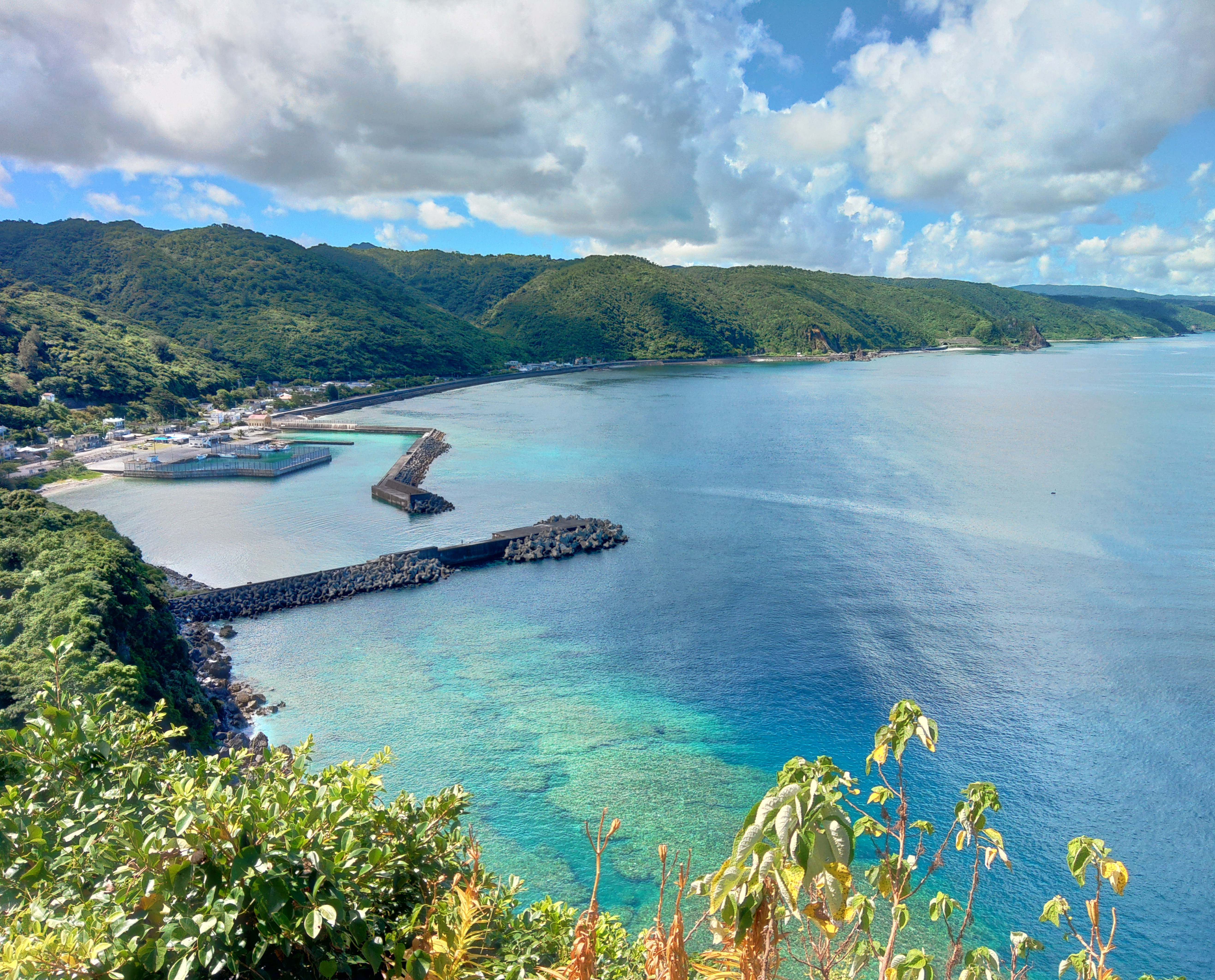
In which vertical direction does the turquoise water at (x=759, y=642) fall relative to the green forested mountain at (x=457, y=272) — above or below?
below

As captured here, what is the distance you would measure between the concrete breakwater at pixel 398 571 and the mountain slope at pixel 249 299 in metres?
68.0

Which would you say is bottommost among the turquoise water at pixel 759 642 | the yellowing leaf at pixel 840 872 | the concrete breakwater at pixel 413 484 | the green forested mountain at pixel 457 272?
the turquoise water at pixel 759 642

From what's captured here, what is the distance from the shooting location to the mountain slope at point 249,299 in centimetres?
9956

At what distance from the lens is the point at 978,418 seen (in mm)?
74125

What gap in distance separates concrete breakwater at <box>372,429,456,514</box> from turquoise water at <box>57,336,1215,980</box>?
0.97 meters

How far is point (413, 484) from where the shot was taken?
47.9 meters

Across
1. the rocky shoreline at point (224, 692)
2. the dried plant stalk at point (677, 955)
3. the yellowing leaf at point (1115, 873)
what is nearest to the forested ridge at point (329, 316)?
the rocky shoreline at point (224, 692)

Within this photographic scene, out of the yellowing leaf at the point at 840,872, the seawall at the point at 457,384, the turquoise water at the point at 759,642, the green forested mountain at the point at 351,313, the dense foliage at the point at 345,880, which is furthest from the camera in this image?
the green forested mountain at the point at 351,313

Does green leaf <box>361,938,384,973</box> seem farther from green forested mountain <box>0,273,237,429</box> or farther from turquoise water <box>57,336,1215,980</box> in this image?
green forested mountain <box>0,273,237,429</box>

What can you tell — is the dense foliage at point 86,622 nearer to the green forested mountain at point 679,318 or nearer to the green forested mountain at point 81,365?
the green forested mountain at point 81,365

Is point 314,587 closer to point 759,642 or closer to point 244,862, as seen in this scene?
point 759,642

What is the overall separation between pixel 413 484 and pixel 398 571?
16.4m

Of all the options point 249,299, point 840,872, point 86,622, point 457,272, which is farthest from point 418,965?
point 457,272

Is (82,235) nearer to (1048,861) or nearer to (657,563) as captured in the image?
(657,563)
